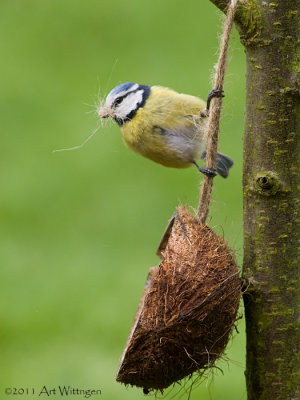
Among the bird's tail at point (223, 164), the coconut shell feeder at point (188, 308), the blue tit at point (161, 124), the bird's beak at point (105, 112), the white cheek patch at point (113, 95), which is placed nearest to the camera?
the coconut shell feeder at point (188, 308)

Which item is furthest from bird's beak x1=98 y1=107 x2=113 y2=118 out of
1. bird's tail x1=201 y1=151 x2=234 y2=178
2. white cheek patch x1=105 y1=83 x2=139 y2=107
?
bird's tail x1=201 y1=151 x2=234 y2=178

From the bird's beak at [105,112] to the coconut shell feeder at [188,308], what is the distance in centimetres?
48

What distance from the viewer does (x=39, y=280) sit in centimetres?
453

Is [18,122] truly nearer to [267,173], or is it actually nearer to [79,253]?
[79,253]

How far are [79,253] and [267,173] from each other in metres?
2.91

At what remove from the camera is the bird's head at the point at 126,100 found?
8.77 ft

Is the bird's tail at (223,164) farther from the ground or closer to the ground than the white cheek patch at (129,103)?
closer to the ground

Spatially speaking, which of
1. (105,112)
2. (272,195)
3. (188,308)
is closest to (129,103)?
(105,112)

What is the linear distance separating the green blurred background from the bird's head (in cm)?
36

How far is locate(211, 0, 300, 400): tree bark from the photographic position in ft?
6.45

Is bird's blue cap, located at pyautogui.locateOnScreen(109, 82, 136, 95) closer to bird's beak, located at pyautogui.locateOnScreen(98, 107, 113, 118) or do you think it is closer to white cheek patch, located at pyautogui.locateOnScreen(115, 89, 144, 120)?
white cheek patch, located at pyautogui.locateOnScreen(115, 89, 144, 120)

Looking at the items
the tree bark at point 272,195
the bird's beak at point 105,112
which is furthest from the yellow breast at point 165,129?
the tree bark at point 272,195

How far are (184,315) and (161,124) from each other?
1.05 meters

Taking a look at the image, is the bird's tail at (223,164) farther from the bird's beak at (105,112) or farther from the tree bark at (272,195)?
the tree bark at (272,195)
